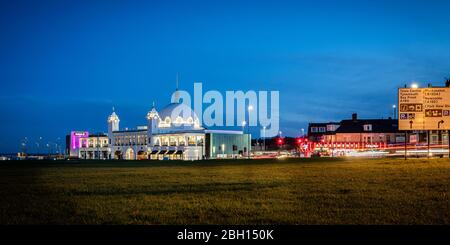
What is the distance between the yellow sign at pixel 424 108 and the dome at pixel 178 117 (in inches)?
3501

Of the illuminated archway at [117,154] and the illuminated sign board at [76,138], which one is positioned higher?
the illuminated sign board at [76,138]

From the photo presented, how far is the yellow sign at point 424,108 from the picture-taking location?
151ft

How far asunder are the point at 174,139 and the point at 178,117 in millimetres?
8745

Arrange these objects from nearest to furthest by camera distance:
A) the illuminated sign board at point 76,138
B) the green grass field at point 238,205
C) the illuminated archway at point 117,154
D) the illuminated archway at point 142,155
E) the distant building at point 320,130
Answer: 1. the green grass field at point 238,205
2. the illuminated archway at point 142,155
3. the distant building at point 320,130
4. the illuminated archway at point 117,154
5. the illuminated sign board at point 76,138

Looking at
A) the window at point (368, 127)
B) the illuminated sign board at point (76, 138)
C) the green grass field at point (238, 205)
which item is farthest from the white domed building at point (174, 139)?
the green grass field at point (238, 205)

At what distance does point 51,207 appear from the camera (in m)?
13.4

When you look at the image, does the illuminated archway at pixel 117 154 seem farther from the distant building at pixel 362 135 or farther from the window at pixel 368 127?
the window at pixel 368 127

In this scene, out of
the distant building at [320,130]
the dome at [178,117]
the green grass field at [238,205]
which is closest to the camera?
the green grass field at [238,205]

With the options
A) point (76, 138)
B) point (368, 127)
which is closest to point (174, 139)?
point (76, 138)

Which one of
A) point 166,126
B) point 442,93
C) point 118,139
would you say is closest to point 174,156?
point 166,126

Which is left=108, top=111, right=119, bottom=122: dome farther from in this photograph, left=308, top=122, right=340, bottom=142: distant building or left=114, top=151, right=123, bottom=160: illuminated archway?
left=308, top=122, right=340, bottom=142: distant building

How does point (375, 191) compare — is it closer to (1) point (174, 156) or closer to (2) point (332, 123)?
(1) point (174, 156)
